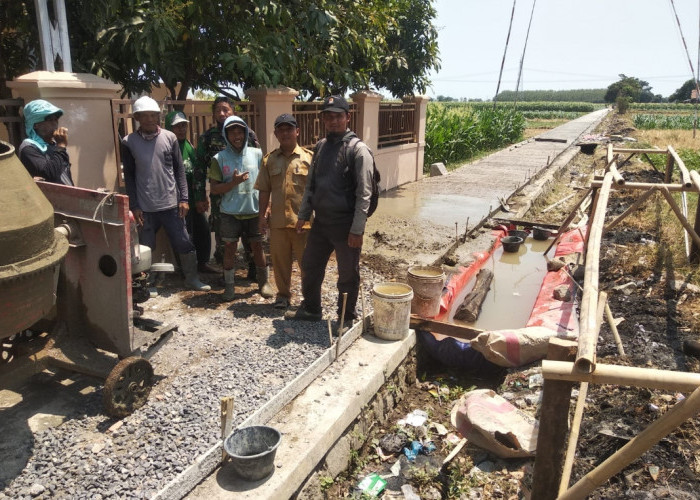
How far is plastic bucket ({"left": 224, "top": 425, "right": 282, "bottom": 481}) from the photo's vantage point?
277 centimetres

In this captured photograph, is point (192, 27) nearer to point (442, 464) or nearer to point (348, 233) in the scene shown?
point (348, 233)

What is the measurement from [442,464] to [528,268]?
502 cm

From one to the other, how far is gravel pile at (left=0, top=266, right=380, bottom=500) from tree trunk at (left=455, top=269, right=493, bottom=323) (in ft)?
5.58

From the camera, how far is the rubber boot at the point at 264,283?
539 centimetres

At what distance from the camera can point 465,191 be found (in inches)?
495

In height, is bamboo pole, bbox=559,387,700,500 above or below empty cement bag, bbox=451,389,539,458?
above

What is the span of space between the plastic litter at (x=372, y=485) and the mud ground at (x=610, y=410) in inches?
1.9

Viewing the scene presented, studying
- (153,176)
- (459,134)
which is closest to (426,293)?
(153,176)

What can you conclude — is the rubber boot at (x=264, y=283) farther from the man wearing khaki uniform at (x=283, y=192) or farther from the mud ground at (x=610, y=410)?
the mud ground at (x=610, y=410)

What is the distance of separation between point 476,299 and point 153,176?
3.75m

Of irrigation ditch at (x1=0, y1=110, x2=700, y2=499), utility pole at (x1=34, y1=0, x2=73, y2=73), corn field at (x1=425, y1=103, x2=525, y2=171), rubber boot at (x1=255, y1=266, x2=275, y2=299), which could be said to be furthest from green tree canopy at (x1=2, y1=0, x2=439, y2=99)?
corn field at (x1=425, y1=103, x2=525, y2=171)

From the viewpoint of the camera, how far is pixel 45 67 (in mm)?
5469

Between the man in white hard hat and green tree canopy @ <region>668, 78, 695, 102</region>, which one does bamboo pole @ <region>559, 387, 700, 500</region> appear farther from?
green tree canopy @ <region>668, 78, 695, 102</region>

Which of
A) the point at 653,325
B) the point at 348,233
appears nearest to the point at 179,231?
the point at 348,233
